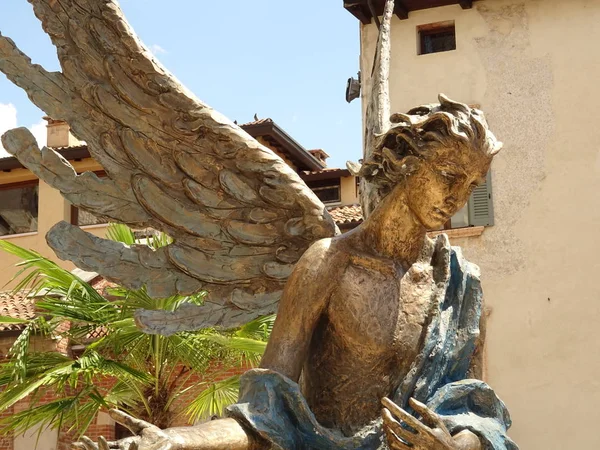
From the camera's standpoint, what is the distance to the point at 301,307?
16.6 feet

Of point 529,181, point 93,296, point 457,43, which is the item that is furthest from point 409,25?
point 93,296

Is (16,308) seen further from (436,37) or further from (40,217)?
(436,37)

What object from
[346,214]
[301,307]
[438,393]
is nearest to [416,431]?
[438,393]

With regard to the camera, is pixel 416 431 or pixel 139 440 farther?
pixel 416 431

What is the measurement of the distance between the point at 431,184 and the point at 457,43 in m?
19.6

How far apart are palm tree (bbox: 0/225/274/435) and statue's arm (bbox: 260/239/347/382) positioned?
8135mm

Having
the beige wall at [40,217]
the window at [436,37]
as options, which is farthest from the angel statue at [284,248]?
the beige wall at [40,217]

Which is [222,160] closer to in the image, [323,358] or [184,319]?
[184,319]

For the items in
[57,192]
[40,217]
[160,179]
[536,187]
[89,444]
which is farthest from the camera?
[40,217]

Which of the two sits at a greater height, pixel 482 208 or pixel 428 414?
pixel 482 208

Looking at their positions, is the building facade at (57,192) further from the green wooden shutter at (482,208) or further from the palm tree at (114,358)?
the palm tree at (114,358)

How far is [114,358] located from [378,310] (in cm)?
971

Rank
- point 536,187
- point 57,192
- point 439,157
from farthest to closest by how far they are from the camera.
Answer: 1. point 57,192
2. point 536,187
3. point 439,157

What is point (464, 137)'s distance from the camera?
5.00 metres
